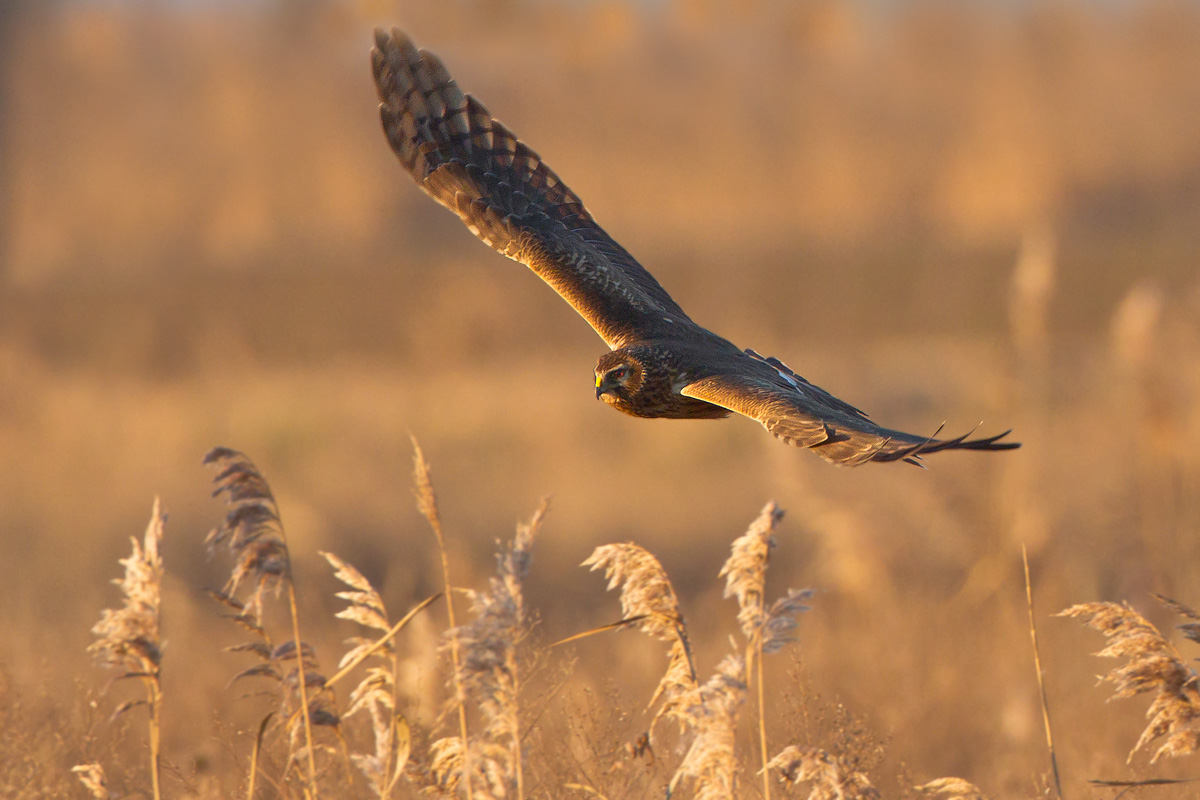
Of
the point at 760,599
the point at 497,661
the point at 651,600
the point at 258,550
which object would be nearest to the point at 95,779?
the point at 258,550

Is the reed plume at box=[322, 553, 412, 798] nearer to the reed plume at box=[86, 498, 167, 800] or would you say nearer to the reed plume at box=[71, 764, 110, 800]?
the reed plume at box=[86, 498, 167, 800]

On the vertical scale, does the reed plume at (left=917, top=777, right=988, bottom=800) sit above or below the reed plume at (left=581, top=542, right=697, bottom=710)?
below

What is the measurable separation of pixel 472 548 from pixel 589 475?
7.59 feet

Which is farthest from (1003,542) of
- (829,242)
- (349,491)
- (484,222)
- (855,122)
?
(855,122)

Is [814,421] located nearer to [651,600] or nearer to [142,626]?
[651,600]

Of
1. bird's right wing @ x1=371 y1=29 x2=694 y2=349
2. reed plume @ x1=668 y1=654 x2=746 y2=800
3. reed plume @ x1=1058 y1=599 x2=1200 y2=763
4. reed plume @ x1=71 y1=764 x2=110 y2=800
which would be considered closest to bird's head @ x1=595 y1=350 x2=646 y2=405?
bird's right wing @ x1=371 y1=29 x2=694 y2=349

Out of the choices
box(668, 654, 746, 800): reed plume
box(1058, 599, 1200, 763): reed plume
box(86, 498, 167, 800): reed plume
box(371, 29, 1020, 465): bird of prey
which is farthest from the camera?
box(371, 29, 1020, 465): bird of prey

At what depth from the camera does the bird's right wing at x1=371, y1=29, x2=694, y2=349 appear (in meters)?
5.47

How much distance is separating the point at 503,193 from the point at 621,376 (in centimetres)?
128

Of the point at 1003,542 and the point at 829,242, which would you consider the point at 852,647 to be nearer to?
the point at 1003,542

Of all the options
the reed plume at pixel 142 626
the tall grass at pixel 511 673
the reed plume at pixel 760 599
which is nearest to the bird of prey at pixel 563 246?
the reed plume at pixel 760 599

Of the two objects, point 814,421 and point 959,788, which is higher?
point 814,421

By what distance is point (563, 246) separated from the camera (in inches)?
219

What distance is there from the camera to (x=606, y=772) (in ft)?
12.4
